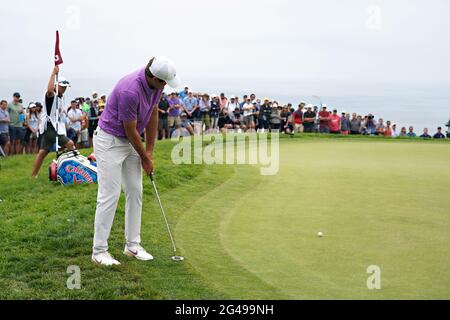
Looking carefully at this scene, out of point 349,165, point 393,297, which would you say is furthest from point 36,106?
point 393,297

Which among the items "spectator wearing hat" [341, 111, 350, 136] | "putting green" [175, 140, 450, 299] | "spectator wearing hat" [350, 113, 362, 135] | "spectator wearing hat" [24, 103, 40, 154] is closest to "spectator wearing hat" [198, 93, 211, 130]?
"spectator wearing hat" [341, 111, 350, 136]

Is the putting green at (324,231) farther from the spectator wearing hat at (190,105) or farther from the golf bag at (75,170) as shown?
the spectator wearing hat at (190,105)

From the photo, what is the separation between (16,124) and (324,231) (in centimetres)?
1401

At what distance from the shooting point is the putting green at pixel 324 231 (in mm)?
6141

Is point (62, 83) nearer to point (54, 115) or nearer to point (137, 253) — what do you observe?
point (54, 115)

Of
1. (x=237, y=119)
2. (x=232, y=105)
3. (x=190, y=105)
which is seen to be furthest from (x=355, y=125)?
(x=190, y=105)

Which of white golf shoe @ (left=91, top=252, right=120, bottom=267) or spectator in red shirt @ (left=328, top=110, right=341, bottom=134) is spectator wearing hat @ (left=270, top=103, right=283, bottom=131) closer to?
spectator in red shirt @ (left=328, top=110, right=341, bottom=134)

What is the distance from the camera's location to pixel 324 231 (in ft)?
27.0

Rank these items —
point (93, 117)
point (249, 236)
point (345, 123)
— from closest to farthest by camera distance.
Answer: point (249, 236), point (93, 117), point (345, 123)

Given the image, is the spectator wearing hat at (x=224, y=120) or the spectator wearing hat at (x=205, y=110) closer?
the spectator wearing hat at (x=205, y=110)

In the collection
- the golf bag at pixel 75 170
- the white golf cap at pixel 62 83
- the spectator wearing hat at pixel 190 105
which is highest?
the white golf cap at pixel 62 83

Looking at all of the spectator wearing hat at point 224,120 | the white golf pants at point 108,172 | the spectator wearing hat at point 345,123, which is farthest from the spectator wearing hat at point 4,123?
the spectator wearing hat at point 345,123

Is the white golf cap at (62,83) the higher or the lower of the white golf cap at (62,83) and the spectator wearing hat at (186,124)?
A: the higher

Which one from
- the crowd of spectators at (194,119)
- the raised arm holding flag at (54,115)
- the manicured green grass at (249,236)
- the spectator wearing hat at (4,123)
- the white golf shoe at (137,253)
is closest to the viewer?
the manicured green grass at (249,236)
